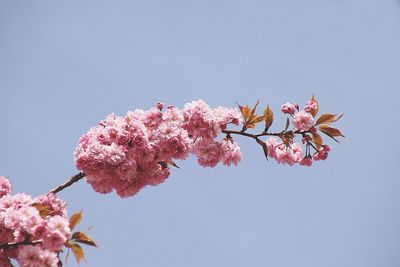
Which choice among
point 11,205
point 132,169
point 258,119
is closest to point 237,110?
point 258,119

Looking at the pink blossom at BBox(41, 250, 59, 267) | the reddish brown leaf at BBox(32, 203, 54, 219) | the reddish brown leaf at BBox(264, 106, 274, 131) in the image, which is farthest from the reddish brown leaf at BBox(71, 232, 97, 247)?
the reddish brown leaf at BBox(264, 106, 274, 131)

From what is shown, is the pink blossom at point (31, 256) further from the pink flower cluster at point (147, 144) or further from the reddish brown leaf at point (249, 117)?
the reddish brown leaf at point (249, 117)

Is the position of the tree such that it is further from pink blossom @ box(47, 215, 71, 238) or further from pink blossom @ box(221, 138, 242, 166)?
pink blossom @ box(47, 215, 71, 238)

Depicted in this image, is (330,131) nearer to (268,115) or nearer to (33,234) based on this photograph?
A: (268,115)

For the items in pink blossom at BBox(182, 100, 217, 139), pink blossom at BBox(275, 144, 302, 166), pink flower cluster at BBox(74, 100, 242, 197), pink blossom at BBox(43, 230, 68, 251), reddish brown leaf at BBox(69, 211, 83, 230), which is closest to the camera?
pink blossom at BBox(43, 230, 68, 251)

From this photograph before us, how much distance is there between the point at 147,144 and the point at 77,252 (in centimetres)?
105

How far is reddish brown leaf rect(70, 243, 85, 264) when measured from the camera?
2.71 m

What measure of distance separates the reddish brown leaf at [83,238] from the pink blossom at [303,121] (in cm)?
194

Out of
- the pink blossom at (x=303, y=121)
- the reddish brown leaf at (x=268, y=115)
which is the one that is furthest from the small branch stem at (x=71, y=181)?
the pink blossom at (x=303, y=121)

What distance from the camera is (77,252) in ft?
8.92

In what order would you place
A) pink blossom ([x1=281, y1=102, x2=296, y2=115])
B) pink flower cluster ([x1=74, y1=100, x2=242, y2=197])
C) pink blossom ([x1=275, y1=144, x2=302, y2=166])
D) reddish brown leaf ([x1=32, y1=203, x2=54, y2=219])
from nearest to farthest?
reddish brown leaf ([x1=32, y1=203, x2=54, y2=219]) → pink flower cluster ([x1=74, y1=100, x2=242, y2=197]) → pink blossom ([x1=281, y1=102, x2=296, y2=115]) → pink blossom ([x1=275, y1=144, x2=302, y2=166])

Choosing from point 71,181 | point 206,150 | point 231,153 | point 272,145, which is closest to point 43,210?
point 71,181

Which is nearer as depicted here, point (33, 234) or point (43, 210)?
point (33, 234)

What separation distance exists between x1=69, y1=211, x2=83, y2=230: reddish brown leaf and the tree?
0.50m
